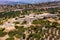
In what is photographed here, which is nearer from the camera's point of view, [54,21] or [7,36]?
[7,36]

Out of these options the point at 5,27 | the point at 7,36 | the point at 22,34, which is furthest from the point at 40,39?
the point at 5,27

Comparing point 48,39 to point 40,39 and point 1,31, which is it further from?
point 1,31

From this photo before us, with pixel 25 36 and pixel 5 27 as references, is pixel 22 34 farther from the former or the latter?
pixel 5 27

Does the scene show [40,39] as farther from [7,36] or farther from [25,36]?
[7,36]

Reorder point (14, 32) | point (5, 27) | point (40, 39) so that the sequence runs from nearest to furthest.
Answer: point (40, 39) < point (14, 32) < point (5, 27)


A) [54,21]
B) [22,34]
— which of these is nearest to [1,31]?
[22,34]

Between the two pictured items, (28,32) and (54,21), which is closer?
(28,32)

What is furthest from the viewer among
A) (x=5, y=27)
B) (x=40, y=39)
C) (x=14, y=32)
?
(x=5, y=27)

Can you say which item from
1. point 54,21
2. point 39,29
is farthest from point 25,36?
point 54,21
